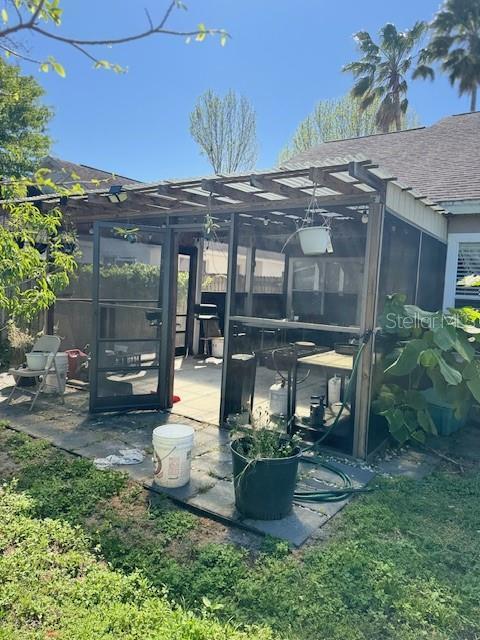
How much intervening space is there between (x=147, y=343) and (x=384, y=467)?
291 cm

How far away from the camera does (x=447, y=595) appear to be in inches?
89.8

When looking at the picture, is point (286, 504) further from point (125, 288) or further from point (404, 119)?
point (404, 119)

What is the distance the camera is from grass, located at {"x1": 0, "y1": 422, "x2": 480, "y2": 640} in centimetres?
212

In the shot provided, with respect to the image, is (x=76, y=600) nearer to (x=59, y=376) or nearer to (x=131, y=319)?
(x=131, y=319)

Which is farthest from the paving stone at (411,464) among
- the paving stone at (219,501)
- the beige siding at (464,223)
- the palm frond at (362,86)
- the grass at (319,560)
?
the palm frond at (362,86)

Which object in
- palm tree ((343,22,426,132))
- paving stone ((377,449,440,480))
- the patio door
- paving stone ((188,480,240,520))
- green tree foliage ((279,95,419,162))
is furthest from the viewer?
green tree foliage ((279,95,419,162))

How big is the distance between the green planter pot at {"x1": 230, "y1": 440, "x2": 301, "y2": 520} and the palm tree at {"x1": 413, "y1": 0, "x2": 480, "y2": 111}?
18.6m

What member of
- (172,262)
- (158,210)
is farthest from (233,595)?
(158,210)

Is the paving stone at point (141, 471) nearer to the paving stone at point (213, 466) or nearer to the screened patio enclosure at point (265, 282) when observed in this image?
the paving stone at point (213, 466)

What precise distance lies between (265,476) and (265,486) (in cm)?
7

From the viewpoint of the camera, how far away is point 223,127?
826 inches

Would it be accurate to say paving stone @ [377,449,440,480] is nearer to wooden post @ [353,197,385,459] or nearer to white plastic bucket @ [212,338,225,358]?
wooden post @ [353,197,385,459]

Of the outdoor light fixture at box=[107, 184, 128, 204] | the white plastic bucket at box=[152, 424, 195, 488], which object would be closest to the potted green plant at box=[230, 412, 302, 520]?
the white plastic bucket at box=[152, 424, 195, 488]

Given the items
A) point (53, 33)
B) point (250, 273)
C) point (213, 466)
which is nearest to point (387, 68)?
point (250, 273)
